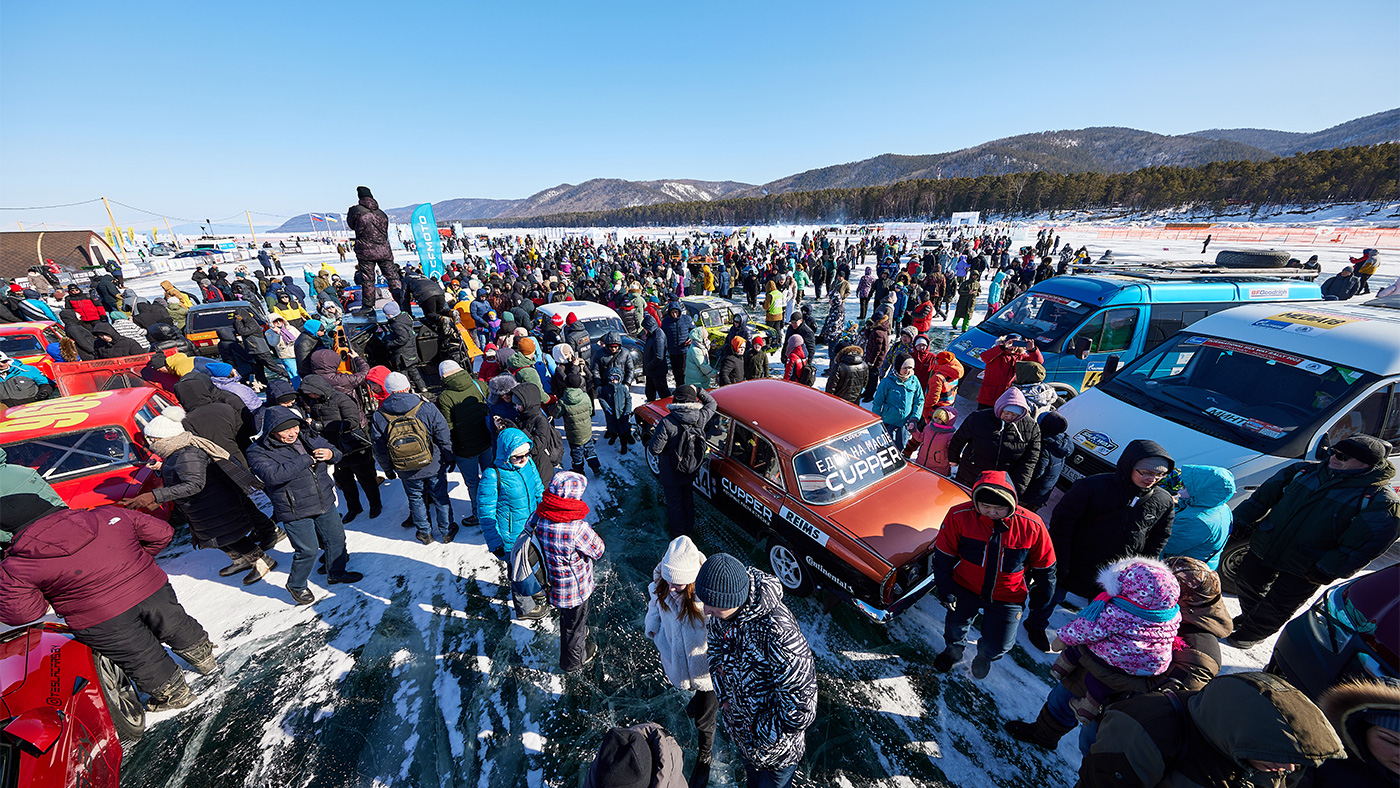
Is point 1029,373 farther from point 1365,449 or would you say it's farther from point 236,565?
point 236,565

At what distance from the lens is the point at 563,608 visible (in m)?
3.47

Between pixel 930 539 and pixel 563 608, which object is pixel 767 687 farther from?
pixel 930 539

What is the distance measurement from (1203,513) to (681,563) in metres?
3.86

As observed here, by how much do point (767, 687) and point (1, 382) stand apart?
1098 centimetres

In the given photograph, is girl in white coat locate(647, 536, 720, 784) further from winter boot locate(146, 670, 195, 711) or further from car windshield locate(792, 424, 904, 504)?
winter boot locate(146, 670, 195, 711)

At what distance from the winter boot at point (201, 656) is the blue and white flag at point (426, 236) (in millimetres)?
16865

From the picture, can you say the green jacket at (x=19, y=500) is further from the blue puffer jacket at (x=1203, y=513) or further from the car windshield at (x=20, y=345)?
the car windshield at (x=20, y=345)

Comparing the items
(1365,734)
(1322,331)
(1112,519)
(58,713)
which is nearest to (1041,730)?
(1112,519)

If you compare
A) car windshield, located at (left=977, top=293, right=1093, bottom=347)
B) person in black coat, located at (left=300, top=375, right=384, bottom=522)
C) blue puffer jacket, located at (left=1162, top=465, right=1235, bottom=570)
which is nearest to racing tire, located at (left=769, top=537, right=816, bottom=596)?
blue puffer jacket, located at (left=1162, top=465, right=1235, bottom=570)

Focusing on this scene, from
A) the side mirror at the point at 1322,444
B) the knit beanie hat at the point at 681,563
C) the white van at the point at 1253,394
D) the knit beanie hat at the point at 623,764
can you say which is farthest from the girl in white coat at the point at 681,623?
the side mirror at the point at 1322,444

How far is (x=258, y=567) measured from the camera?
4.76 m

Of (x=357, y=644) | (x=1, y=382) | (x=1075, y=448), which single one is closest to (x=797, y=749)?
(x=357, y=644)

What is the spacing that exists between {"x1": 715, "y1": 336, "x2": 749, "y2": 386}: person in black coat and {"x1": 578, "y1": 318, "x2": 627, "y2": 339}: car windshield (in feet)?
11.8

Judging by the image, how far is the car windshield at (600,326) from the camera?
9742 millimetres
